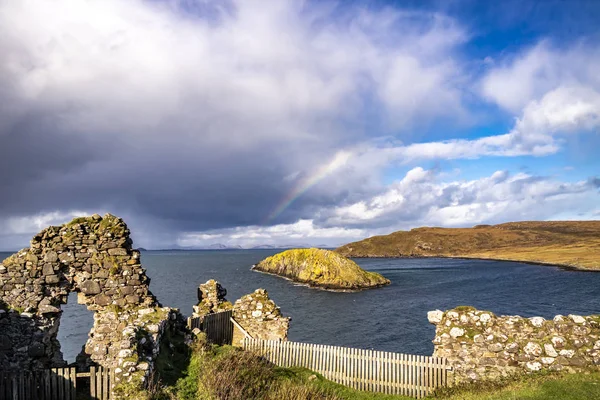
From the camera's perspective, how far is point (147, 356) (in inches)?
435

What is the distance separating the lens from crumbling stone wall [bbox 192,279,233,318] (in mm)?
18744

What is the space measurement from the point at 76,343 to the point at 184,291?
3649 cm

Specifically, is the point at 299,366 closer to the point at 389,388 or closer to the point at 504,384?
the point at 389,388

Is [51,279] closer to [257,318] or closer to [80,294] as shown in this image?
[80,294]

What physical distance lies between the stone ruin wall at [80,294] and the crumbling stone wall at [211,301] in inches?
157

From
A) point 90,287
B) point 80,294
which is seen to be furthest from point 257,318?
point 80,294

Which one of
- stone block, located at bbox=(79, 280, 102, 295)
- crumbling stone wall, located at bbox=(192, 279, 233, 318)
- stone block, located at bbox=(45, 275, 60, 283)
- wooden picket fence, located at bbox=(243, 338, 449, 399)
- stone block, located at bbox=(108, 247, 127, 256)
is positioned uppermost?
stone block, located at bbox=(108, 247, 127, 256)

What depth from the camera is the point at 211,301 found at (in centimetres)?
1920

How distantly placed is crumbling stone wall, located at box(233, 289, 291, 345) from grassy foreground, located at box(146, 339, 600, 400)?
4094mm

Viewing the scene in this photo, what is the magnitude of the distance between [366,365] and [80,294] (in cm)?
1093

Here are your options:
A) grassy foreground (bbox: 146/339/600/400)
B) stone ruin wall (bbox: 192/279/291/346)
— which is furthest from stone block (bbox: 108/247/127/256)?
stone ruin wall (bbox: 192/279/291/346)

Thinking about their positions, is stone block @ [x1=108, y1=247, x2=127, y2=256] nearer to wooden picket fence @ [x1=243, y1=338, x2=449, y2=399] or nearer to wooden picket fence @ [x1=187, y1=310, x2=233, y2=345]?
wooden picket fence @ [x1=187, y1=310, x2=233, y2=345]

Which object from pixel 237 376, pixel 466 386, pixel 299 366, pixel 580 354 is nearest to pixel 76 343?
pixel 299 366

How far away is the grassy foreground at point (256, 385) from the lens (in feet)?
34.3
